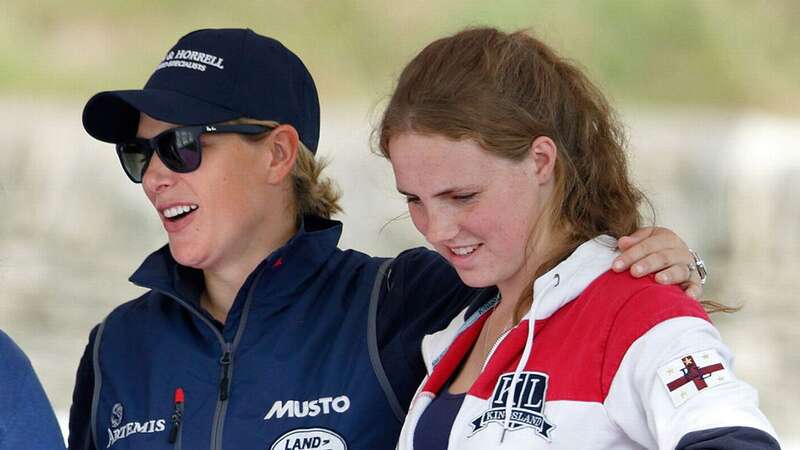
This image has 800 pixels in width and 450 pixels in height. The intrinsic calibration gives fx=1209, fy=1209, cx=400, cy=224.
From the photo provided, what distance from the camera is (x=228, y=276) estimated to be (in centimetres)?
205

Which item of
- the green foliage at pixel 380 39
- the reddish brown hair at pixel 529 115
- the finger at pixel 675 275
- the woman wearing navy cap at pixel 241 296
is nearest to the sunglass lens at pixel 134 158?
the woman wearing navy cap at pixel 241 296

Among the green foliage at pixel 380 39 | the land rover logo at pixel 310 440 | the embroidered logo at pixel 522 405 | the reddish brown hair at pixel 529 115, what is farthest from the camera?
the green foliage at pixel 380 39

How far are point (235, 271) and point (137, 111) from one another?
319mm

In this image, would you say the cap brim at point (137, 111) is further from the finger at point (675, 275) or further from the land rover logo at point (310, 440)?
the finger at point (675, 275)

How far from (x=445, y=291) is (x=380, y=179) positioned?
989mm

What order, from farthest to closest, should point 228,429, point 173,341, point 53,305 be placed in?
1. point 53,305
2. point 173,341
3. point 228,429

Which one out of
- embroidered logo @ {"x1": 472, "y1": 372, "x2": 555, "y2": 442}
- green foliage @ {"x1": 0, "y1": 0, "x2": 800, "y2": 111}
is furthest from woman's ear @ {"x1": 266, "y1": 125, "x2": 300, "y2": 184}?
green foliage @ {"x1": 0, "y1": 0, "x2": 800, "y2": 111}

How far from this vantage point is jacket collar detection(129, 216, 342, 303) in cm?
202

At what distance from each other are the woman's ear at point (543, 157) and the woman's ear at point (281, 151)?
587 mm

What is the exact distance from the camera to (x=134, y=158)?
2.03 metres

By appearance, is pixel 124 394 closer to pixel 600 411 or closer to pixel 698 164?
pixel 600 411

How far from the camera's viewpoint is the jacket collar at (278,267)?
2021mm

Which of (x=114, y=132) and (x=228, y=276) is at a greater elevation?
(x=114, y=132)

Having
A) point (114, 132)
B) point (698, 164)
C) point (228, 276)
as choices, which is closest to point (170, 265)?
point (228, 276)
